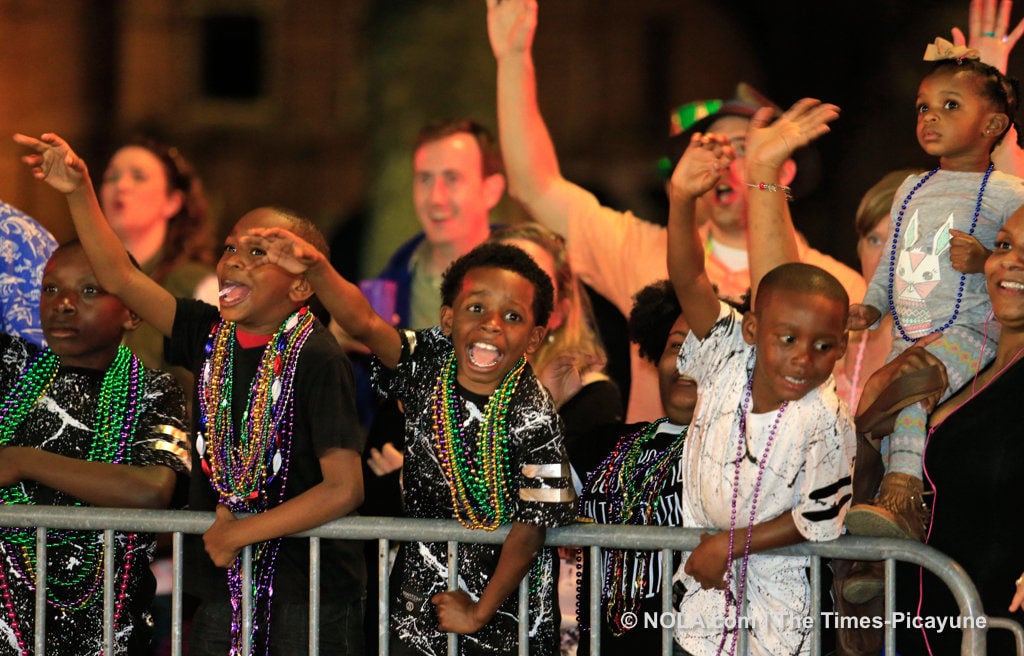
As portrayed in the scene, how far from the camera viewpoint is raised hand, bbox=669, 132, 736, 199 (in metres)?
3.91

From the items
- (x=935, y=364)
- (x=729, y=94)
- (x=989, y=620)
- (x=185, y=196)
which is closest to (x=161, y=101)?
(x=185, y=196)

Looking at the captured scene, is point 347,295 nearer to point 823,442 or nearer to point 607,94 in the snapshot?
point 823,442

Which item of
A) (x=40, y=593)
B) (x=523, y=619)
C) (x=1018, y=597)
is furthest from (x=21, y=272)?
(x=1018, y=597)

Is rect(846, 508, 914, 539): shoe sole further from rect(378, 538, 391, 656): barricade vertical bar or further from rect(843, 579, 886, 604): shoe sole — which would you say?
rect(378, 538, 391, 656): barricade vertical bar

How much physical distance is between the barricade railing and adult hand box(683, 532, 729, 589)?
0.04 meters

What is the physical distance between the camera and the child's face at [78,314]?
173 inches

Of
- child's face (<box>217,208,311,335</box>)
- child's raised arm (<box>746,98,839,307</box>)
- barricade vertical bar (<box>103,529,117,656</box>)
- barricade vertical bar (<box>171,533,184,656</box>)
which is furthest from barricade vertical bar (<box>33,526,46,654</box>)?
child's raised arm (<box>746,98,839,307</box>)

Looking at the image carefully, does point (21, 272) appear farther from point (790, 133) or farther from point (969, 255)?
point (969, 255)

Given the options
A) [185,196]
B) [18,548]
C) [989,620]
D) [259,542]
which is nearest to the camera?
[989,620]

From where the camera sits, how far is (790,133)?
4.23 meters

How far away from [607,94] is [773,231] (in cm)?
217

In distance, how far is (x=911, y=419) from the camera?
161 inches

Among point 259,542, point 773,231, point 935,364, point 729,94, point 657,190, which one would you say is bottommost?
point 259,542

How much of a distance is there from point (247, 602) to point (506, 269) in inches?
46.5
